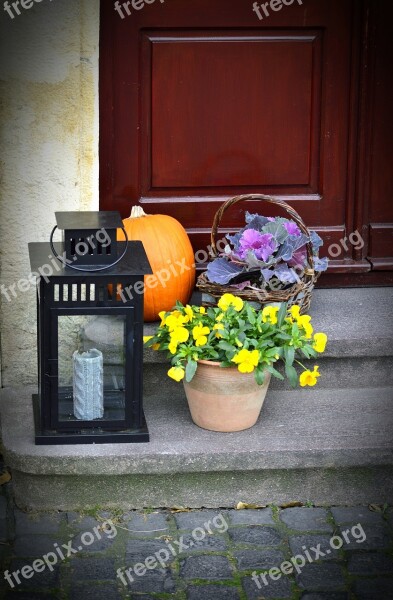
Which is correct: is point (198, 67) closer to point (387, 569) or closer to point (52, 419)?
point (52, 419)

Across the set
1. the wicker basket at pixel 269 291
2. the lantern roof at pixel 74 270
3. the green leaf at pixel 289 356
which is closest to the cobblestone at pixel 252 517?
the green leaf at pixel 289 356

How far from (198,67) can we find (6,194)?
3.51 ft

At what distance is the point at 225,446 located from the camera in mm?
4176

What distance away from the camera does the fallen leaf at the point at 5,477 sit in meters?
4.35

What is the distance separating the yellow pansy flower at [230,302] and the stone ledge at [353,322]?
0.47 metres

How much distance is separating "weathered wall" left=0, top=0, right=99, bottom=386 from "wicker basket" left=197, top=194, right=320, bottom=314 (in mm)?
580

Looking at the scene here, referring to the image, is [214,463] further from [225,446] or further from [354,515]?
[354,515]

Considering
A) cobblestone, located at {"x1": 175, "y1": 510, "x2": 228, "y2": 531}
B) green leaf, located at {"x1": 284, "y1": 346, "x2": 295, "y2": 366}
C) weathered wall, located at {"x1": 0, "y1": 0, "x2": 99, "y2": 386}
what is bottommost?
cobblestone, located at {"x1": 175, "y1": 510, "x2": 228, "y2": 531}

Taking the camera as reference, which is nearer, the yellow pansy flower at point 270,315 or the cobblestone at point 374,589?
the cobblestone at point 374,589

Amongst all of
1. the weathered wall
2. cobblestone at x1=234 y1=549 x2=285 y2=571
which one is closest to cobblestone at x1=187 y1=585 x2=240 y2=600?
cobblestone at x1=234 y1=549 x2=285 y2=571

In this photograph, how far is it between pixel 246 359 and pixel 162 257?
80 centimetres

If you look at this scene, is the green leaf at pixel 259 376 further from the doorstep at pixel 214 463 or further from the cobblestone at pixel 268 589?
the cobblestone at pixel 268 589

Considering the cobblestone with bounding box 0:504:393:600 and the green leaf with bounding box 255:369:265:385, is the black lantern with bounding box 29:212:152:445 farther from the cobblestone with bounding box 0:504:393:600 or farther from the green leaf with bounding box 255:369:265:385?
the green leaf with bounding box 255:369:265:385

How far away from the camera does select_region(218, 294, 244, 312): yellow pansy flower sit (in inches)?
166
